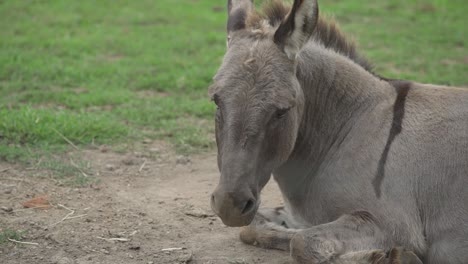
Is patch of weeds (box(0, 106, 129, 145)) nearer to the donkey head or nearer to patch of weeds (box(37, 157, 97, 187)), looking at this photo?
patch of weeds (box(37, 157, 97, 187))

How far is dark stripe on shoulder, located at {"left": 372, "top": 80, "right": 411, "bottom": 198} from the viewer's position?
5535mm

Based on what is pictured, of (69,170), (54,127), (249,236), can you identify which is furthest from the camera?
(54,127)

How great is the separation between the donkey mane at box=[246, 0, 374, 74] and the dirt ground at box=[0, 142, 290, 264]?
5.49 ft

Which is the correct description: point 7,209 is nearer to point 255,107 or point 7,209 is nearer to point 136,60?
point 255,107

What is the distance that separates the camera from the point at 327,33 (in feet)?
20.3

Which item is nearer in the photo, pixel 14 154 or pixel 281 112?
pixel 281 112

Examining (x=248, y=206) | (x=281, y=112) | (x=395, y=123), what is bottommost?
(x=248, y=206)

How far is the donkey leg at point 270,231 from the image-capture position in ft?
20.0

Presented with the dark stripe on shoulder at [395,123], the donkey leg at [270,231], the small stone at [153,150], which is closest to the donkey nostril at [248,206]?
the dark stripe on shoulder at [395,123]

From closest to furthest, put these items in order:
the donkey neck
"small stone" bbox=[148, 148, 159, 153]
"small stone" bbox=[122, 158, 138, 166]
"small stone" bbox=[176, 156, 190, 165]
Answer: the donkey neck → "small stone" bbox=[122, 158, 138, 166] → "small stone" bbox=[176, 156, 190, 165] → "small stone" bbox=[148, 148, 159, 153]

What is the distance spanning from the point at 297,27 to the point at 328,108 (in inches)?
35.3

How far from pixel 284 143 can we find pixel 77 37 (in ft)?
26.0

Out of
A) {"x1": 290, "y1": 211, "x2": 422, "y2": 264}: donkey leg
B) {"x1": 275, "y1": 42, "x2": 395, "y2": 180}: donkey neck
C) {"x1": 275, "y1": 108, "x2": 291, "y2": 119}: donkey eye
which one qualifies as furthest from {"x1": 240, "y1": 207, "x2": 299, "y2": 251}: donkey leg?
{"x1": 275, "y1": 108, "x2": 291, "y2": 119}: donkey eye

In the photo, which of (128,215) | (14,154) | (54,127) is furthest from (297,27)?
(54,127)
